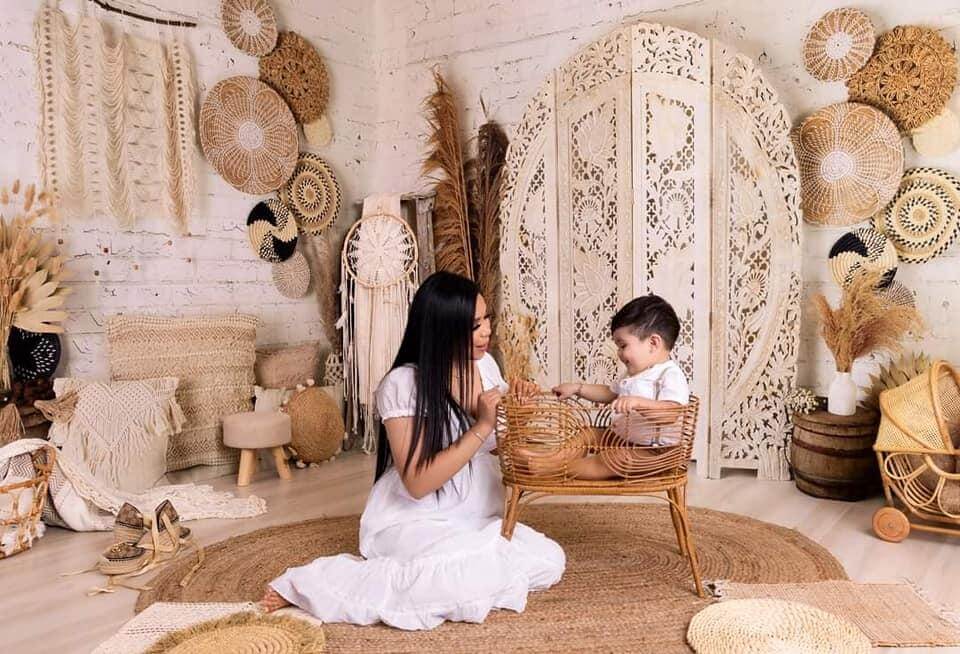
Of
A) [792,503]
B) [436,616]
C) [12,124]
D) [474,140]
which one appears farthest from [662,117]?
[12,124]

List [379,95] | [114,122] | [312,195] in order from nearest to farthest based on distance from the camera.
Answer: [114,122] < [312,195] < [379,95]

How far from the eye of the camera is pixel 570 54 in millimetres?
4887

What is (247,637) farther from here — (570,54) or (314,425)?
(570,54)

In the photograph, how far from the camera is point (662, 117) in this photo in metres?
4.24

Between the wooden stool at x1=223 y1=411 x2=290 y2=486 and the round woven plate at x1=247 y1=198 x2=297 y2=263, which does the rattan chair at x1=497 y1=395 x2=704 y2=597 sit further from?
the round woven plate at x1=247 y1=198 x2=297 y2=263

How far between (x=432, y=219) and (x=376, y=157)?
0.92 metres

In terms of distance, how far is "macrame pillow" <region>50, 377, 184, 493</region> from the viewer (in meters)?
3.71

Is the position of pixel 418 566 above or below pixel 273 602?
above

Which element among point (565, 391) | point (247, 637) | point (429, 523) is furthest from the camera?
point (565, 391)

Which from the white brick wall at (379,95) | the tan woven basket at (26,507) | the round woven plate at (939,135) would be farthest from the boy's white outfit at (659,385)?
the tan woven basket at (26,507)

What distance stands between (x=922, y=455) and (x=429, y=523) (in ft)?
6.63

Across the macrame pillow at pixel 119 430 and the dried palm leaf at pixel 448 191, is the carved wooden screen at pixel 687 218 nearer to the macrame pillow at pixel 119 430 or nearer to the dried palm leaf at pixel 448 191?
the dried palm leaf at pixel 448 191

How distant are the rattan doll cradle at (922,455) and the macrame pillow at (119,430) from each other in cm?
343

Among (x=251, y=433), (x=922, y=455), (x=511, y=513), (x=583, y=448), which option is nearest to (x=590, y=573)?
(x=511, y=513)
